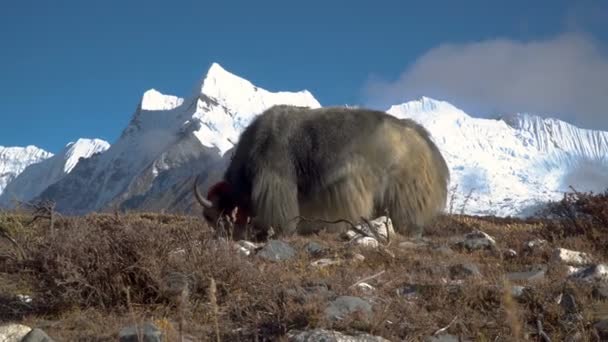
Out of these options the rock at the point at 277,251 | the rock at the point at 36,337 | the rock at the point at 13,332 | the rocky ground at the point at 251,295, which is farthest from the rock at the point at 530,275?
the rock at the point at 13,332

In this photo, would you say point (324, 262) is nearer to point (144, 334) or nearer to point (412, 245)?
point (412, 245)

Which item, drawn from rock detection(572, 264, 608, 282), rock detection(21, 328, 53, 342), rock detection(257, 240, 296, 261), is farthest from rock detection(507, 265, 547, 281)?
rock detection(21, 328, 53, 342)

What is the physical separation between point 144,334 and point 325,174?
201 inches

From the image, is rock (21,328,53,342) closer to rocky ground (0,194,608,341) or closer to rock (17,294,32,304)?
rocky ground (0,194,608,341)

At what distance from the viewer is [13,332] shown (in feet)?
14.1

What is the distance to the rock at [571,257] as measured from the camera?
6234 mm

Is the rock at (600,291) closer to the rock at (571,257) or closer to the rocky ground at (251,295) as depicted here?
the rocky ground at (251,295)

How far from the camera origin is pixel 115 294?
4816mm

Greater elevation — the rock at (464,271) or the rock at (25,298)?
the rock at (464,271)

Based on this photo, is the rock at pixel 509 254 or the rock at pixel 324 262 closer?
the rock at pixel 324 262

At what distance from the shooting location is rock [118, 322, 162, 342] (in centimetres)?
396

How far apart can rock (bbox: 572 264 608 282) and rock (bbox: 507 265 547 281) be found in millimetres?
236

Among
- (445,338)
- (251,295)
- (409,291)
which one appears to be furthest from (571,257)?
(251,295)

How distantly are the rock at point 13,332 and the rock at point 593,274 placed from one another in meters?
3.57
